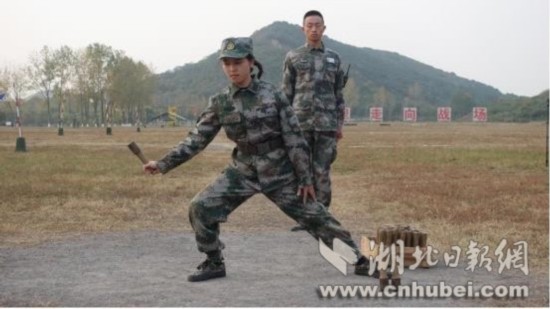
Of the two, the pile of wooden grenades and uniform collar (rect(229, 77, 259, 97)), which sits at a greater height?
uniform collar (rect(229, 77, 259, 97))

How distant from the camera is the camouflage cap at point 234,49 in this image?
240 inches

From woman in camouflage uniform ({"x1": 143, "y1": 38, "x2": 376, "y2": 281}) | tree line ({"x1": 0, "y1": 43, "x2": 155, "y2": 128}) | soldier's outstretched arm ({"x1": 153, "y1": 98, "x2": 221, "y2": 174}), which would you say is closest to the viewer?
woman in camouflage uniform ({"x1": 143, "y1": 38, "x2": 376, "y2": 281})

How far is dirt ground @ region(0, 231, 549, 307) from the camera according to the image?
5625 mm

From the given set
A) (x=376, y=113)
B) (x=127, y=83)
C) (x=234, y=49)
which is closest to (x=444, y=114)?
(x=376, y=113)

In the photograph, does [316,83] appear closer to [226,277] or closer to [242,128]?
[242,128]

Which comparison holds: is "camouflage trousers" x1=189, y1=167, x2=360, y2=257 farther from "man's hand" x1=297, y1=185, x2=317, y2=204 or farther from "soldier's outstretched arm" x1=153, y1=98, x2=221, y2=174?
"soldier's outstretched arm" x1=153, y1=98, x2=221, y2=174

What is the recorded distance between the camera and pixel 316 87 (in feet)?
28.2

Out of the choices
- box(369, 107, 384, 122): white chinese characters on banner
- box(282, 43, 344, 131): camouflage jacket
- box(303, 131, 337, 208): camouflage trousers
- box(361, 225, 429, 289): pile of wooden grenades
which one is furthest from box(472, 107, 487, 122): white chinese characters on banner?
box(361, 225, 429, 289): pile of wooden grenades

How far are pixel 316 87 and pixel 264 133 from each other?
2544mm

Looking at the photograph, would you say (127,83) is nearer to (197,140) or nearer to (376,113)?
(376,113)

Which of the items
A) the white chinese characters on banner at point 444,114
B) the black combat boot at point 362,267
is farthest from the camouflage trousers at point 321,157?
the white chinese characters on banner at point 444,114

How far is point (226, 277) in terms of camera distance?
6.56 meters

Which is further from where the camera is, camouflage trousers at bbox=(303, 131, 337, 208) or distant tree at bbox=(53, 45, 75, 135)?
distant tree at bbox=(53, 45, 75, 135)

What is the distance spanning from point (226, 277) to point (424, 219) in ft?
15.7
